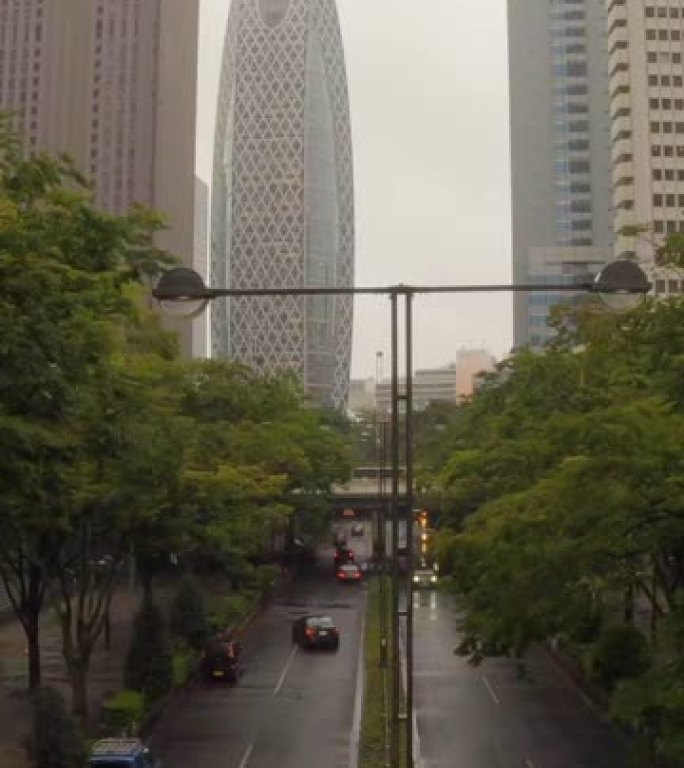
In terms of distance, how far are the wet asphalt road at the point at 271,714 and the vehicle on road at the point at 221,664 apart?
1.14 feet

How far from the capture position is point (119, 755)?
70.4 feet

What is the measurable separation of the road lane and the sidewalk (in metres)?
→ 9.44

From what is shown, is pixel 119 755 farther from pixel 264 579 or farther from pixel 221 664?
pixel 264 579

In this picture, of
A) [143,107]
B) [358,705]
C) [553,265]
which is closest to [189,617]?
[358,705]

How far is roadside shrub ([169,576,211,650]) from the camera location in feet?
129

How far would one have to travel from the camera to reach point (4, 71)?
84.2 m

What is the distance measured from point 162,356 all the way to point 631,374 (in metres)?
11.9

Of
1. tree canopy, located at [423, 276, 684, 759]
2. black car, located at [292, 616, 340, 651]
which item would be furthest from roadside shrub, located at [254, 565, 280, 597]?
tree canopy, located at [423, 276, 684, 759]

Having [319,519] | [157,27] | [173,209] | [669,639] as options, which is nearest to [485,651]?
[669,639]

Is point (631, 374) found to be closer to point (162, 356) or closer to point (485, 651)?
point (485, 651)

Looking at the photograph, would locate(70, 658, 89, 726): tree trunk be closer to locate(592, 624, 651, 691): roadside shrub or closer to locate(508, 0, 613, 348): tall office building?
locate(592, 624, 651, 691): roadside shrub

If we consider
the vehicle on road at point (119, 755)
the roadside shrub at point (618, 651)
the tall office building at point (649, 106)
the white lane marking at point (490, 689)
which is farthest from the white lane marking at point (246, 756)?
the tall office building at point (649, 106)

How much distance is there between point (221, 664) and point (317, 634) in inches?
331

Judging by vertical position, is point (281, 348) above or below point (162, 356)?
above
